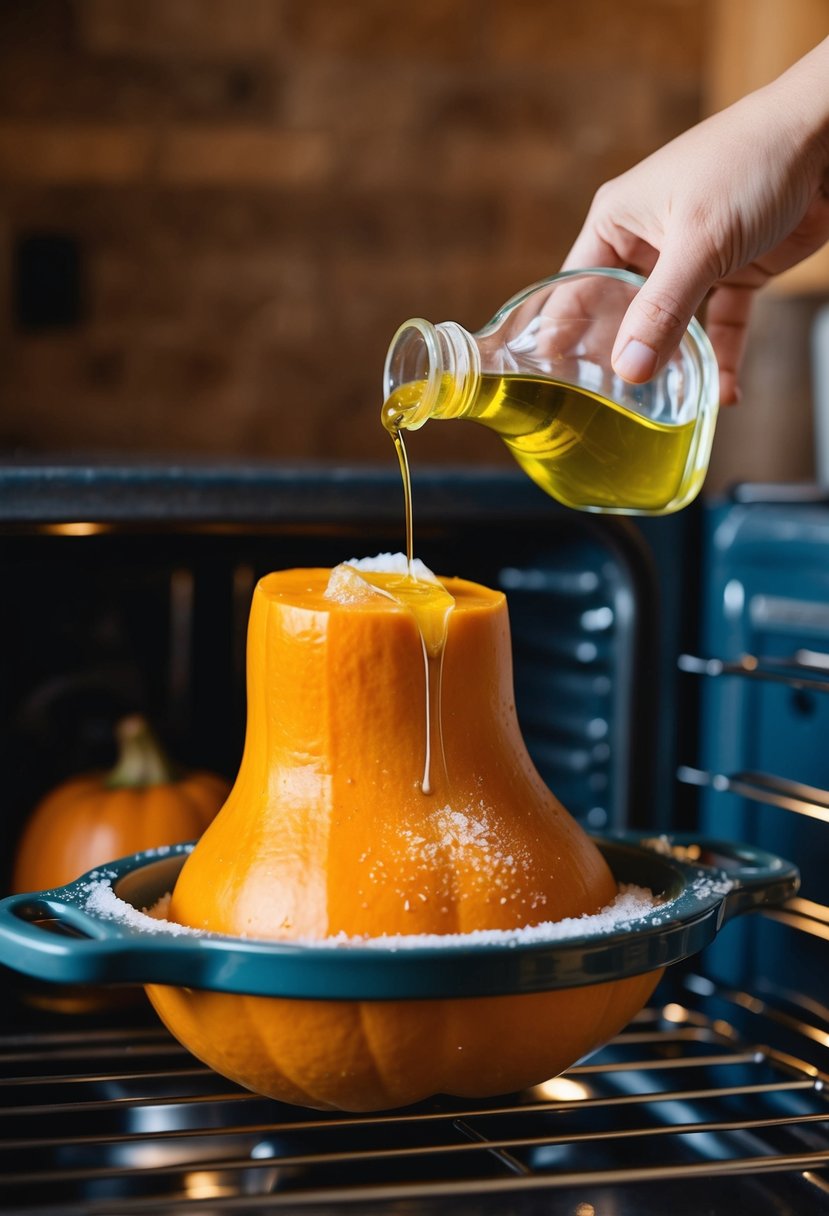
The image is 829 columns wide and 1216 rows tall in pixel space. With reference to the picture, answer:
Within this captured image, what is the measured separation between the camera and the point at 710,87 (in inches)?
78.7

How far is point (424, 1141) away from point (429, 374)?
0.41m

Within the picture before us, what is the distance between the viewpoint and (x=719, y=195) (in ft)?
2.33

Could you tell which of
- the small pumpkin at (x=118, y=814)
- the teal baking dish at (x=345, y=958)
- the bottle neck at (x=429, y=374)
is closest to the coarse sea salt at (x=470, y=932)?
the teal baking dish at (x=345, y=958)

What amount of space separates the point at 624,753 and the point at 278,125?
1228mm

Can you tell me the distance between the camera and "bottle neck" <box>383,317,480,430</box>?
64 centimetres

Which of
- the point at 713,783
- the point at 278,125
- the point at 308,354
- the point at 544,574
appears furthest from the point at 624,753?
the point at 278,125

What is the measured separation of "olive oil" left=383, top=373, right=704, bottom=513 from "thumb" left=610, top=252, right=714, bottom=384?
0.23 ft

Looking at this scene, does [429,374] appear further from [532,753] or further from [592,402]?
[532,753]

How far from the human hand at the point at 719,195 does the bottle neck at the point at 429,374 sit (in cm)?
8

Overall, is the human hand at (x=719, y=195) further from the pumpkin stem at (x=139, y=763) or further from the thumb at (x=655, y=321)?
the pumpkin stem at (x=139, y=763)

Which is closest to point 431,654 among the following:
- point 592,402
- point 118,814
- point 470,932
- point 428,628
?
point 428,628

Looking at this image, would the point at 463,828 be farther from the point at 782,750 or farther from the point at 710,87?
the point at 710,87

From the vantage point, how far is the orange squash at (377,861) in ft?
1.82

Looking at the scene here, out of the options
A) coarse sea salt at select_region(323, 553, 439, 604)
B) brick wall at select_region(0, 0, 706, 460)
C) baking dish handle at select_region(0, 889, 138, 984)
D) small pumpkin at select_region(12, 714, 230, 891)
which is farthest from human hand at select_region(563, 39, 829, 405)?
Result: brick wall at select_region(0, 0, 706, 460)
